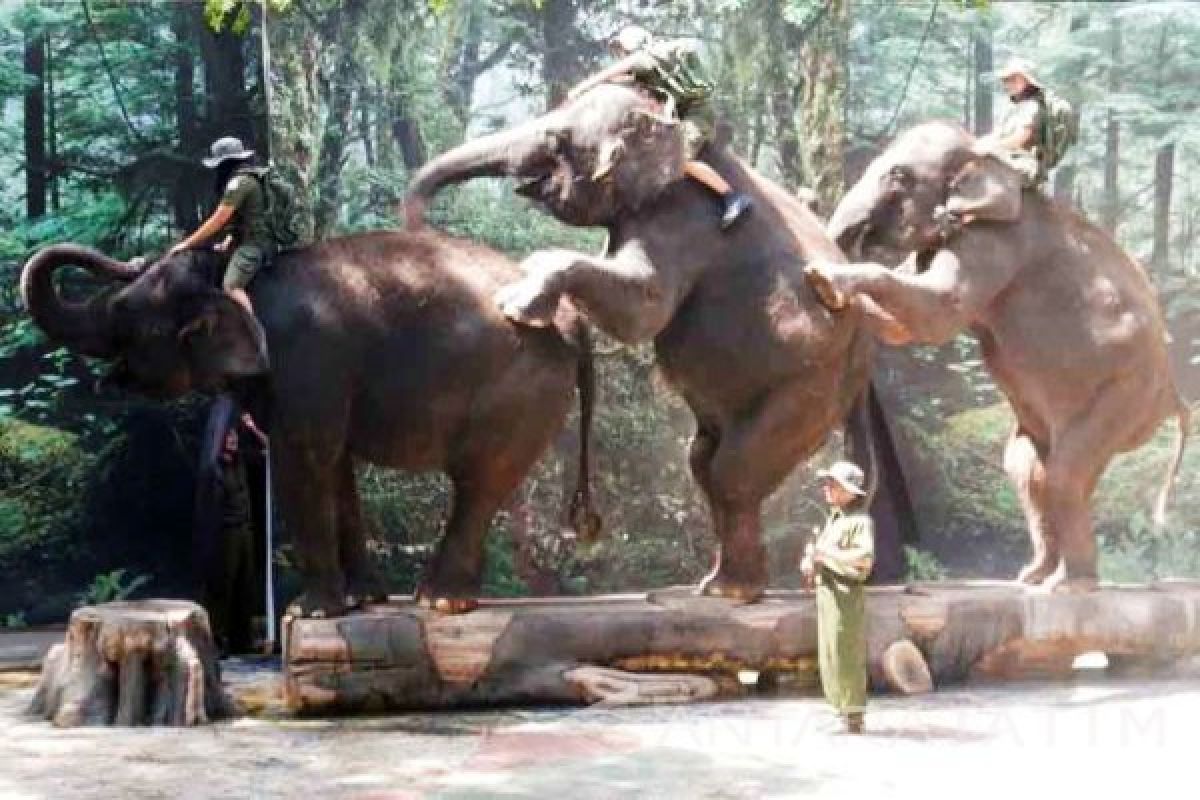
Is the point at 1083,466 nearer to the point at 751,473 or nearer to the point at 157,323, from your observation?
the point at 751,473

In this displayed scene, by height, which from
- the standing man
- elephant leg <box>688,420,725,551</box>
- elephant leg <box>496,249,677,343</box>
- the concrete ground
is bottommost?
the concrete ground

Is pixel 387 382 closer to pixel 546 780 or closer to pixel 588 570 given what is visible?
pixel 546 780

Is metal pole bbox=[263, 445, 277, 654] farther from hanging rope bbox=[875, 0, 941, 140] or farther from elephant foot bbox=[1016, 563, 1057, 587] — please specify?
hanging rope bbox=[875, 0, 941, 140]

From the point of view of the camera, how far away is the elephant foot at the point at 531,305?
20.6ft

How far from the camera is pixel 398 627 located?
252 inches

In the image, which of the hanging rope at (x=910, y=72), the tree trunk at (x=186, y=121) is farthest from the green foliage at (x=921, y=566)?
the tree trunk at (x=186, y=121)

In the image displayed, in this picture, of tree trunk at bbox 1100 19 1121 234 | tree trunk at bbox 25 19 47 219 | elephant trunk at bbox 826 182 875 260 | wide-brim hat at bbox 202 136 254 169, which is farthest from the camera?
tree trunk at bbox 1100 19 1121 234

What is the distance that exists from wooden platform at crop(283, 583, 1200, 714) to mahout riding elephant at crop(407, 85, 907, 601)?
0.91ft

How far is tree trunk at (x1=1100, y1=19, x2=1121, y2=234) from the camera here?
10238 mm

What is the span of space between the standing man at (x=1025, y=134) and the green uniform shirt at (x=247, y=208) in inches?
117

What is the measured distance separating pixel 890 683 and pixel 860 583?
37.0 inches

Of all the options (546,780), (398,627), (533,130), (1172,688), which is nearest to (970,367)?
(1172,688)

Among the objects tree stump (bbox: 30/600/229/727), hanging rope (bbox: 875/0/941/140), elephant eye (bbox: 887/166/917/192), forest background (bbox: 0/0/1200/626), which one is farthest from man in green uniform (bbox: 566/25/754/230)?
hanging rope (bbox: 875/0/941/140)

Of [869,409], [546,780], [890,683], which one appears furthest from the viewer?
[869,409]
